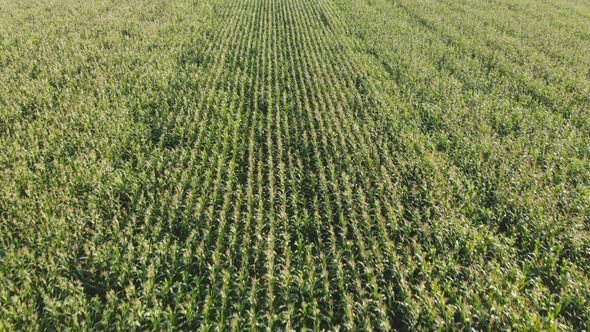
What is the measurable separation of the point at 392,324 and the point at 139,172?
23.6ft

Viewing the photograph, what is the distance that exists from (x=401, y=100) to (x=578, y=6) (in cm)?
3142

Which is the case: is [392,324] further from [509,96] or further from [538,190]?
[509,96]

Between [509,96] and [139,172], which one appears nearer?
[139,172]

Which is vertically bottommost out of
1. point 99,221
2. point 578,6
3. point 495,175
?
point 578,6

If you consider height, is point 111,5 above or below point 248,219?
above

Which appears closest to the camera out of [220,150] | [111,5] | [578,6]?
[220,150]

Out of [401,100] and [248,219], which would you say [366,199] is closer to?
[248,219]

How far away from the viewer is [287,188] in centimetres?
922

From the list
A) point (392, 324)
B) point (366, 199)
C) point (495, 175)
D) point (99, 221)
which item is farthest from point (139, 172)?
point (495, 175)

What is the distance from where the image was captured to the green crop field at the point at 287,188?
20.5ft

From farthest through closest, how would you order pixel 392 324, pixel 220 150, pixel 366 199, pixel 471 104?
1. pixel 471 104
2. pixel 220 150
3. pixel 366 199
4. pixel 392 324

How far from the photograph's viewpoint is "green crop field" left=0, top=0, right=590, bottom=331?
20.5 feet

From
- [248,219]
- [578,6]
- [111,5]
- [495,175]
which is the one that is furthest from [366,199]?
[578,6]

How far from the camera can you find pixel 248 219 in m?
8.00
